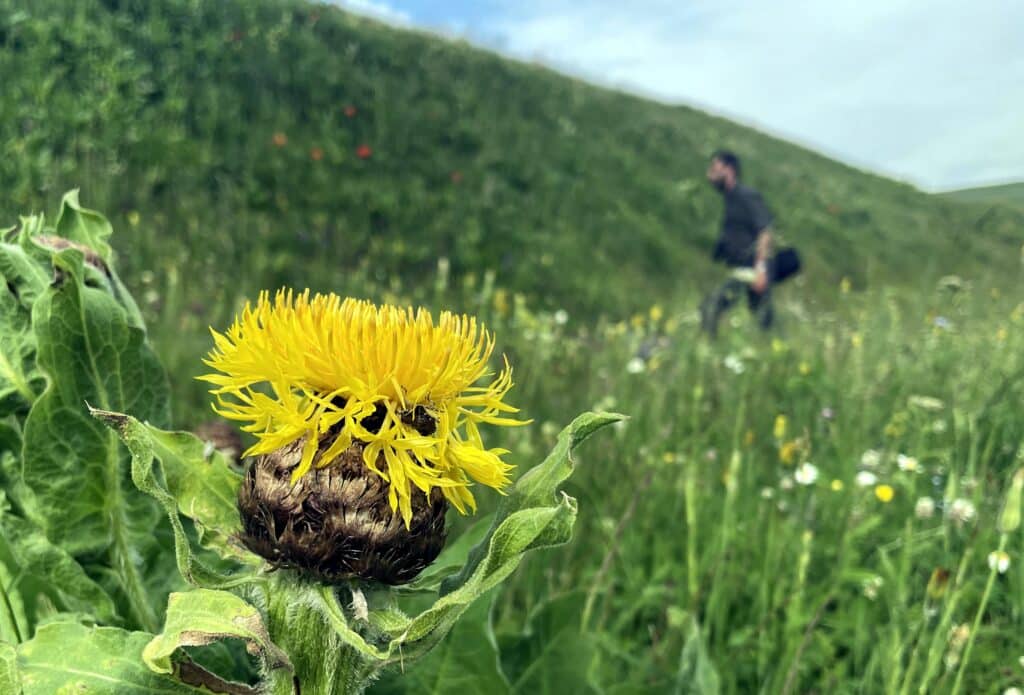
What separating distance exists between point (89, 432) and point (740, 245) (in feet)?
32.8

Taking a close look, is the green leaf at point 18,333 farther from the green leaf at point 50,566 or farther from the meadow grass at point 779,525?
the meadow grass at point 779,525

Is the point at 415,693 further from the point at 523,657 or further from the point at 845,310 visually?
the point at 845,310

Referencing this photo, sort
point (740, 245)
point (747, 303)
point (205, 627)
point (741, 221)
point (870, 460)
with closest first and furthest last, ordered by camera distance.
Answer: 1. point (205, 627)
2. point (870, 460)
3. point (747, 303)
4. point (740, 245)
5. point (741, 221)

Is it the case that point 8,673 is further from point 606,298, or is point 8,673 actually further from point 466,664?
point 606,298

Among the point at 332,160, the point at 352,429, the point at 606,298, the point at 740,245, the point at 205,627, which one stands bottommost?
the point at 606,298

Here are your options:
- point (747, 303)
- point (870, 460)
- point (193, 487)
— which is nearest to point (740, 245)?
point (747, 303)

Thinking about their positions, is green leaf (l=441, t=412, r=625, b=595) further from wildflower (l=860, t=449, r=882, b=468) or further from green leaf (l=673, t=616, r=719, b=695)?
wildflower (l=860, t=449, r=882, b=468)

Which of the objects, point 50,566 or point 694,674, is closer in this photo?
point 50,566

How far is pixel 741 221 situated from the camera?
10.8m

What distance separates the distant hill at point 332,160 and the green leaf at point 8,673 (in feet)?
13.7

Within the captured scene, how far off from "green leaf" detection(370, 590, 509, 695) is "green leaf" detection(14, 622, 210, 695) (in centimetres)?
55

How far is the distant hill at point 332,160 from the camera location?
389 inches

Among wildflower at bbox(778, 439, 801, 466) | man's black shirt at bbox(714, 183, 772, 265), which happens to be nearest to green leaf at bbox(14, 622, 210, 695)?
wildflower at bbox(778, 439, 801, 466)

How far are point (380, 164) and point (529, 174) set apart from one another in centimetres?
390
